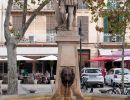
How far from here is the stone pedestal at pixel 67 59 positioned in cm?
1426

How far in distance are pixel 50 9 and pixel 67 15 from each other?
119 ft

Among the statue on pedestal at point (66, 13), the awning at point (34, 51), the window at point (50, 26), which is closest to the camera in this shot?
the statue on pedestal at point (66, 13)

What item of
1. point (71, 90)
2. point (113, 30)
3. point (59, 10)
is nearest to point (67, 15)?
point (59, 10)

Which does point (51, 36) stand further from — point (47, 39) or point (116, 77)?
point (116, 77)

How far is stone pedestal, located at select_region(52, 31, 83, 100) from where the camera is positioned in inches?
561

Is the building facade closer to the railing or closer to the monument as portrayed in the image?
the railing

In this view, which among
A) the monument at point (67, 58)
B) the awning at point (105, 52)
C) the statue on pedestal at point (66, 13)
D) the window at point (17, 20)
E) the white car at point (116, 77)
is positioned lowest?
the white car at point (116, 77)

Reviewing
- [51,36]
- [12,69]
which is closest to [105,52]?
[51,36]

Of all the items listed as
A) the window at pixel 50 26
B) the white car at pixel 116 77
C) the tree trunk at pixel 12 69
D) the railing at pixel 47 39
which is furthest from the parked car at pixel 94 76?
the window at pixel 50 26

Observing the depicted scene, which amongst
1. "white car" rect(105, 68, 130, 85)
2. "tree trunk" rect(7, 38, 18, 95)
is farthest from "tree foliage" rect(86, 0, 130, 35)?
"white car" rect(105, 68, 130, 85)

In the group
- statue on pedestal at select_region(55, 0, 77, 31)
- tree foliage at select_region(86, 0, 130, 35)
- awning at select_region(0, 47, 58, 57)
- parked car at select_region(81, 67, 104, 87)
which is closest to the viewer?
statue on pedestal at select_region(55, 0, 77, 31)

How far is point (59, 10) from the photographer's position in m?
14.5

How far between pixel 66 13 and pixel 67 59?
134 cm

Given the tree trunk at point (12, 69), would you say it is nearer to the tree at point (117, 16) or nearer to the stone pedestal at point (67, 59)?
the tree at point (117, 16)
